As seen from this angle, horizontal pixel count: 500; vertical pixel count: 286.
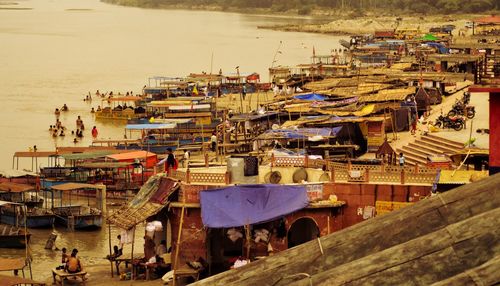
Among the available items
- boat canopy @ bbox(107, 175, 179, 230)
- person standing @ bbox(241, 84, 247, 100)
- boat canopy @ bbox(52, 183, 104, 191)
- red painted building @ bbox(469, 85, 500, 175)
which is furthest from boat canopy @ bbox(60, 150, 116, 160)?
person standing @ bbox(241, 84, 247, 100)

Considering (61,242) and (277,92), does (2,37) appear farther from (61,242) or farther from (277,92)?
(61,242)

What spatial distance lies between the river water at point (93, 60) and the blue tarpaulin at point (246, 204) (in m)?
3.80

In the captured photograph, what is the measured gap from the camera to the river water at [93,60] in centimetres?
3506

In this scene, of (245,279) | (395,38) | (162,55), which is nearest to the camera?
(245,279)

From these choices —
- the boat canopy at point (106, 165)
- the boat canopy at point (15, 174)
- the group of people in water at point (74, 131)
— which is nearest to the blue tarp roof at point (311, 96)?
the boat canopy at point (106, 165)

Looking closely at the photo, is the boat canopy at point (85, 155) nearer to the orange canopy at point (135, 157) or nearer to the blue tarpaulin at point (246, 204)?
the orange canopy at point (135, 157)

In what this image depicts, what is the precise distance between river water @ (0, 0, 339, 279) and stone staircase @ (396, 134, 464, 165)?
6.37 m

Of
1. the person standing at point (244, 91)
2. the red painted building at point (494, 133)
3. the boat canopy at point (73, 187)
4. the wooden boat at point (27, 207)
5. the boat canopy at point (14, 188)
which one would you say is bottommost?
the wooden boat at point (27, 207)

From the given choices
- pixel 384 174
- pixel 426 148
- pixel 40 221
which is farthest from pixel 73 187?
pixel 384 174

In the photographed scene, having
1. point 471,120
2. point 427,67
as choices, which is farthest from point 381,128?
point 427,67

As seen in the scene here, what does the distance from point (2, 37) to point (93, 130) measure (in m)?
64.4

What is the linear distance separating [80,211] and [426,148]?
723cm

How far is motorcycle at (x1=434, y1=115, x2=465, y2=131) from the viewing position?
2322cm

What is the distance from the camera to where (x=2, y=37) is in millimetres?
96750
